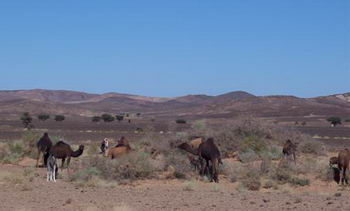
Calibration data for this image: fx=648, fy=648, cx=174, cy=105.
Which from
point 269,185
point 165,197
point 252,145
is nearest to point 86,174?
point 165,197

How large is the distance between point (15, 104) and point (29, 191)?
140 meters

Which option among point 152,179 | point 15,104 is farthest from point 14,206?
point 15,104

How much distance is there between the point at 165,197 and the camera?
678 inches

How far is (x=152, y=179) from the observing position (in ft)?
73.3

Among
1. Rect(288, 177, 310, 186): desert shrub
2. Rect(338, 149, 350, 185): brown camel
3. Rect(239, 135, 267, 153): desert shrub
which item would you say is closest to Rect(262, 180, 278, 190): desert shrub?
Rect(288, 177, 310, 186): desert shrub

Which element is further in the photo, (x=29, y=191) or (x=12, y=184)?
(x=12, y=184)

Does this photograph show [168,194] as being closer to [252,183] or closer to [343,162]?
[252,183]

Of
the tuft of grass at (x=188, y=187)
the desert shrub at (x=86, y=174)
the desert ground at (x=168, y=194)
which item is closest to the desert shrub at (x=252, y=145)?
the desert ground at (x=168, y=194)

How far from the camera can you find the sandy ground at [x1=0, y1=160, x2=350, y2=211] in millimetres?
15320

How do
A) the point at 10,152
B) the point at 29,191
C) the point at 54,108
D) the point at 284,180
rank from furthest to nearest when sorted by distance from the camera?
1. the point at 54,108
2. the point at 10,152
3. the point at 284,180
4. the point at 29,191

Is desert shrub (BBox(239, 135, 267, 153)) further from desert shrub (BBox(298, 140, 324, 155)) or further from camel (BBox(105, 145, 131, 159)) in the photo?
camel (BBox(105, 145, 131, 159))

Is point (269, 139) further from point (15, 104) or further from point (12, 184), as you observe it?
point (15, 104)

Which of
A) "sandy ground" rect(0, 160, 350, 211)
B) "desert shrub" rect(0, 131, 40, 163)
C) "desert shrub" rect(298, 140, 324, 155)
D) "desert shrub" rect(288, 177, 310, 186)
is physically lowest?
"sandy ground" rect(0, 160, 350, 211)

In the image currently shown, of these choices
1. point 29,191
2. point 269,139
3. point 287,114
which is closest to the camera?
point 29,191
